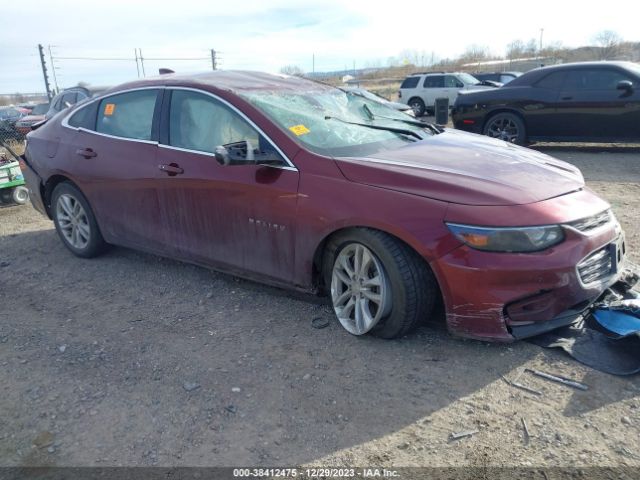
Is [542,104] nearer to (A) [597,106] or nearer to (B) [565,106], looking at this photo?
(B) [565,106]

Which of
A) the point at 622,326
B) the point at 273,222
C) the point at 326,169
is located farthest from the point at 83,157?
the point at 622,326

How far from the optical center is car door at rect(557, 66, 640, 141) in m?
8.95

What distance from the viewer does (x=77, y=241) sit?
5.25m

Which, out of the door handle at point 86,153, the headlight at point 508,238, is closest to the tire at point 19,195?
the door handle at point 86,153

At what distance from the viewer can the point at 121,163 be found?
4496 mm

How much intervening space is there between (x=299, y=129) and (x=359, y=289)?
1165mm

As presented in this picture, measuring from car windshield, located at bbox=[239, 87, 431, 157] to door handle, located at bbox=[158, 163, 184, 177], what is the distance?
2.39 ft

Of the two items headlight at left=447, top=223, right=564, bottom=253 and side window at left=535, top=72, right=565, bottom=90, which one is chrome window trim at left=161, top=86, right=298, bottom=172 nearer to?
headlight at left=447, top=223, right=564, bottom=253

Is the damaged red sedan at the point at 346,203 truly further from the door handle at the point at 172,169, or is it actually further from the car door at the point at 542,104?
the car door at the point at 542,104

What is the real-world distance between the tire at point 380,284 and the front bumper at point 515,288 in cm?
16

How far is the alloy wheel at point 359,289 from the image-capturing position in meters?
3.27

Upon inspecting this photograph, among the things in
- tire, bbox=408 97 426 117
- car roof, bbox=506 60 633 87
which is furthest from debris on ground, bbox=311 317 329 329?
tire, bbox=408 97 426 117

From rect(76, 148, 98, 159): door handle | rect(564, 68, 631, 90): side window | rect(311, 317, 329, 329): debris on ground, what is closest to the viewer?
rect(311, 317, 329, 329): debris on ground

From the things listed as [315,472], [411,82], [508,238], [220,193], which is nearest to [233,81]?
[220,193]
